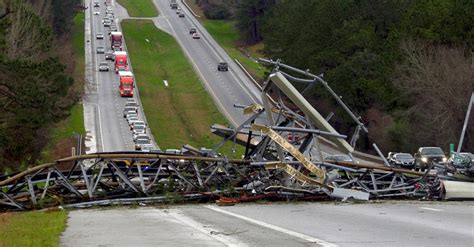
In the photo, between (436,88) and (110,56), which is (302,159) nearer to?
(436,88)

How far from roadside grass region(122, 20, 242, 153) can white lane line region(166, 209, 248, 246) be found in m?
40.8

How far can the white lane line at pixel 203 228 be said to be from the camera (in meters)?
13.9

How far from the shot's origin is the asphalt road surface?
14320 mm

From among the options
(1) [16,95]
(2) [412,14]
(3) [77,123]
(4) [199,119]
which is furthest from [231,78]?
(1) [16,95]

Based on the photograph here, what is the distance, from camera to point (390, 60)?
7750cm

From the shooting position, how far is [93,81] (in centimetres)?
11281

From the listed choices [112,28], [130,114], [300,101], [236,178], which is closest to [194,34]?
[112,28]

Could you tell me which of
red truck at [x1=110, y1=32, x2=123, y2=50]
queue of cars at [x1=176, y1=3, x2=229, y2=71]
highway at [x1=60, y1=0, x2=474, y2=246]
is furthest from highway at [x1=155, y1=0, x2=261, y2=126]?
highway at [x1=60, y1=0, x2=474, y2=246]

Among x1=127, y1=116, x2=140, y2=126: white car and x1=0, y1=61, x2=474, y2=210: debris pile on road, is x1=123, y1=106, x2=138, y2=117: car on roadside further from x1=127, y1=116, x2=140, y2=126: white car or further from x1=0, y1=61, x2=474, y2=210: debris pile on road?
x1=0, y1=61, x2=474, y2=210: debris pile on road

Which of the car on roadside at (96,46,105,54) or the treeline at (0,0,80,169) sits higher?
the treeline at (0,0,80,169)

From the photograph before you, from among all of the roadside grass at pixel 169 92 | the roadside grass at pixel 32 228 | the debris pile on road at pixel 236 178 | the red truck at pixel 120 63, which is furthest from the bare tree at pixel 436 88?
the red truck at pixel 120 63

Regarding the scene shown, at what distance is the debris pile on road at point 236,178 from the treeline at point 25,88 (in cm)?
1879

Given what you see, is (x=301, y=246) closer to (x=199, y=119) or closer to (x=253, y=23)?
(x=199, y=119)

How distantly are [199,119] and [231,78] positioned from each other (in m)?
25.1
